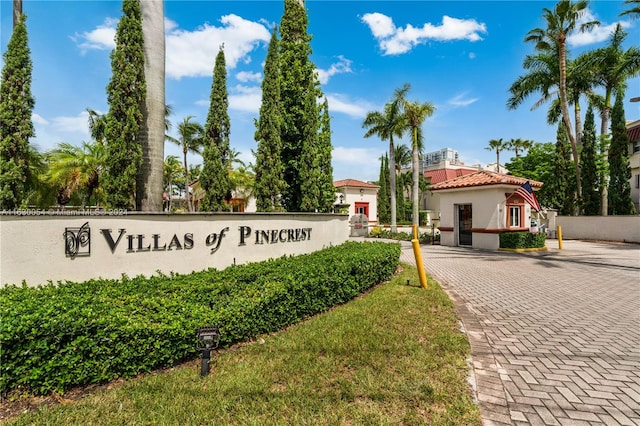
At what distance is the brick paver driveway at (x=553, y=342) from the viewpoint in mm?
2980

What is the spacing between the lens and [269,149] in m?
8.77

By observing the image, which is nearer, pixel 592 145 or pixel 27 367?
pixel 27 367

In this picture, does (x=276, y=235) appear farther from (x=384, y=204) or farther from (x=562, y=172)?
(x=384, y=204)

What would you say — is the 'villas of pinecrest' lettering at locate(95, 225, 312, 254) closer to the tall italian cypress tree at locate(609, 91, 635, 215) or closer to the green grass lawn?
the green grass lawn

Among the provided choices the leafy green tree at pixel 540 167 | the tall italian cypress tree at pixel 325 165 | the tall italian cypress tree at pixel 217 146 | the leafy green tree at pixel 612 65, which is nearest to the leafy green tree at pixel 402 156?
the leafy green tree at pixel 540 167

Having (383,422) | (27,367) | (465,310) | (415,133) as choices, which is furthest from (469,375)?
(415,133)

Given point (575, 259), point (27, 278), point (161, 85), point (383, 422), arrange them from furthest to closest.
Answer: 1. point (575, 259)
2. point (161, 85)
3. point (27, 278)
4. point (383, 422)

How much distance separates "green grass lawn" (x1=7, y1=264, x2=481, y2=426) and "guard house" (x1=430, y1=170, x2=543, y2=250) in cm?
1234

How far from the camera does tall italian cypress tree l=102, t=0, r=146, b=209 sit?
588 centimetres

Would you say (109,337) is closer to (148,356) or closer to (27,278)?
(148,356)

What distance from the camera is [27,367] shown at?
9.14 ft

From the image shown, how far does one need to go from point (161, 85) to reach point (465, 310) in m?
7.91

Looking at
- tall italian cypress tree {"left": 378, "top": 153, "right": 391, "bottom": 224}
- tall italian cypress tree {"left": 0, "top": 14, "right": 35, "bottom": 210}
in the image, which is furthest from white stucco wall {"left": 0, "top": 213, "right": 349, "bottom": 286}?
tall italian cypress tree {"left": 378, "top": 153, "right": 391, "bottom": 224}

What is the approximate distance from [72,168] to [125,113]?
37.5ft
